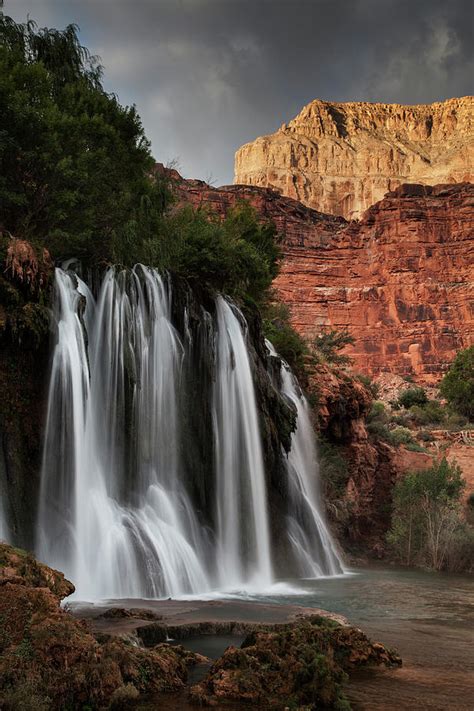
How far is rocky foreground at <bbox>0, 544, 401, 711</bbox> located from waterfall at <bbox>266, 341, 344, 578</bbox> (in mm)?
11989

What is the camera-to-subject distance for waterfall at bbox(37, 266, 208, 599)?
39.7 ft

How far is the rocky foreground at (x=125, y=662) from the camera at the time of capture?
544cm

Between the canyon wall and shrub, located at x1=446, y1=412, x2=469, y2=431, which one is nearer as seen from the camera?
shrub, located at x1=446, y1=412, x2=469, y2=431

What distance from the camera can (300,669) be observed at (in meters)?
6.20

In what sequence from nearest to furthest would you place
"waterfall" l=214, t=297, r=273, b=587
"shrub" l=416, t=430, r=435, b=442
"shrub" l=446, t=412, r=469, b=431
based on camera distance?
"waterfall" l=214, t=297, r=273, b=587 → "shrub" l=416, t=430, r=435, b=442 → "shrub" l=446, t=412, r=469, b=431

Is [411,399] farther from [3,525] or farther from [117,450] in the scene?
[3,525]

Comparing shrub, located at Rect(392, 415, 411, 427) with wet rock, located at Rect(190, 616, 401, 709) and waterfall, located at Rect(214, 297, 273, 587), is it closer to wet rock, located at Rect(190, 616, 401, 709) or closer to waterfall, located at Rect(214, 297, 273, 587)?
waterfall, located at Rect(214, 297, 273, 587)

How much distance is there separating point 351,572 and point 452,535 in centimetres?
378

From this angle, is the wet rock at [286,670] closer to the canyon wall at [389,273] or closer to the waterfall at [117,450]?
the waterfall at [117,450]

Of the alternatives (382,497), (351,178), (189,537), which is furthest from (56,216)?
(351,178)

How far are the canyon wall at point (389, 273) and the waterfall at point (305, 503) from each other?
51231 mm

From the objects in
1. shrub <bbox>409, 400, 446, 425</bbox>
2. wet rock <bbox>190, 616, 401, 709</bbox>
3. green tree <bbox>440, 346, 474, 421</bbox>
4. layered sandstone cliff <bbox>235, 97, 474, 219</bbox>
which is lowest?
wet rock <bbox>190, 616, 401, 709</bbox>

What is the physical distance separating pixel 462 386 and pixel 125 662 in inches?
2050

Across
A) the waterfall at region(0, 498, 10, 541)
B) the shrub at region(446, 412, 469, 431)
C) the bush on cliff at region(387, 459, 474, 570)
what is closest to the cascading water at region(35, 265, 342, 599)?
the waterfall at region(0, 498, 10, 541)
